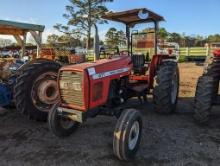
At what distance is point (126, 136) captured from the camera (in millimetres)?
4020

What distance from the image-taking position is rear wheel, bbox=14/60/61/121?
5.42 m

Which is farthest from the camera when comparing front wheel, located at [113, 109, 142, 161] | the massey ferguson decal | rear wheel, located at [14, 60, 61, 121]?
rear wheel, located at [14, 60, 61, 121]

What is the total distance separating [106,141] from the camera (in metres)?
4.90

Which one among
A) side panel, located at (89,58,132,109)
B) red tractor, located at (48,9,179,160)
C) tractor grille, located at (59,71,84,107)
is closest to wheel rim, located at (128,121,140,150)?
red tractor, located at (48,9,179,160)

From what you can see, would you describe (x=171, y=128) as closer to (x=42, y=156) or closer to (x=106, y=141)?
(x=106, y=141)

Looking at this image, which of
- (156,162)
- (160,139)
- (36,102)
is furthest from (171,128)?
(36,102)

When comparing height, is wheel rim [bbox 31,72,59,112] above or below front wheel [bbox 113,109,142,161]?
above

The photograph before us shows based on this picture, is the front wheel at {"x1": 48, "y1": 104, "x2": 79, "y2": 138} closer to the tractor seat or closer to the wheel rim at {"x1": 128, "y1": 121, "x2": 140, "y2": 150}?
the wheel rim at {"x1": 128, "y1": 121, "x2": 140, "y2": 150}

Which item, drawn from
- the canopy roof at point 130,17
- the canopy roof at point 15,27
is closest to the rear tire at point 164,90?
the canopy roof at point 130,17

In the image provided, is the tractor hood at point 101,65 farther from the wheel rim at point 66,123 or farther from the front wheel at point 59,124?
the wheel rim at point 66,123

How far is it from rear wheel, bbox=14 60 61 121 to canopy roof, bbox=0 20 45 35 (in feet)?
7.21

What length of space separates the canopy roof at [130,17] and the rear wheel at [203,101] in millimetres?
1934

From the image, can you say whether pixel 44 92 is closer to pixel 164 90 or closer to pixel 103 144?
pixel 103 144

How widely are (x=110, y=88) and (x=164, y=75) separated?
1605mm
